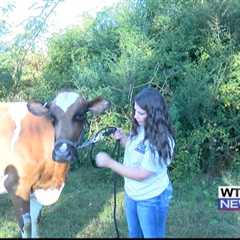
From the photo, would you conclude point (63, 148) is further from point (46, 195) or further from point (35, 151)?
point (46, 195)

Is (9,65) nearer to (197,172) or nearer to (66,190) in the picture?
(66,190)

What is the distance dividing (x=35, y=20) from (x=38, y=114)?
6594 mm

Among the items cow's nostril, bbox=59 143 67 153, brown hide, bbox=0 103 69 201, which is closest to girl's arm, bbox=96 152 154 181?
cow's nostril, bbox=59 143 67 153

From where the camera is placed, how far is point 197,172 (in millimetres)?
9828

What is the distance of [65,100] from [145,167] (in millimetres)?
1579

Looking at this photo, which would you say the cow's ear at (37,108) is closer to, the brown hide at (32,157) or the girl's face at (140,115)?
the brown hide at (32,157)

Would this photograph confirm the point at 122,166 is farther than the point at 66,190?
No

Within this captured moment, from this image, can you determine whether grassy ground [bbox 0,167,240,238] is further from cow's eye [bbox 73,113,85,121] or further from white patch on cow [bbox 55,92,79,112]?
white patch on cow [bbox 55,92,79,112]

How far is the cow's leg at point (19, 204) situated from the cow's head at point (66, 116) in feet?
2.39

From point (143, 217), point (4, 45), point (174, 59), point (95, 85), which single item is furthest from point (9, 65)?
point (143, 217)

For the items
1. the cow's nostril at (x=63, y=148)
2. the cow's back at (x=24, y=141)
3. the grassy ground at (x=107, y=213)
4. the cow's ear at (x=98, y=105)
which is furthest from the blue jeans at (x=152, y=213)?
the grassy ground at (x=107, y=213)

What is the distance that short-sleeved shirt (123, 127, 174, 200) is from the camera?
469 cm

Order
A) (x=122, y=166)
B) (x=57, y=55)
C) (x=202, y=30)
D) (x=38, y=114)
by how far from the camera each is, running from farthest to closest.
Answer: (x=57, y=55) → (x=202, y=30) → (x=38, y=114) → (x=122, y=166)

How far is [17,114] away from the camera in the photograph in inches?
262
